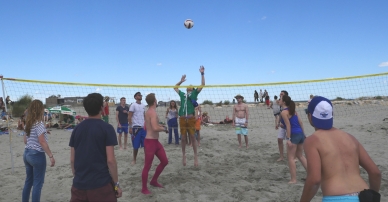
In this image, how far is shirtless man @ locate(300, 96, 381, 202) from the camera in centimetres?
179

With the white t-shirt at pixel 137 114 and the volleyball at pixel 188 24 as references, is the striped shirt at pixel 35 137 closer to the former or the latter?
the white t-shirt at pixel 137 114

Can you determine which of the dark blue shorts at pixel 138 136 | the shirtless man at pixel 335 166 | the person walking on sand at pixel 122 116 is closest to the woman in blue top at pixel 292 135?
the shirtless man at pixel 335 166

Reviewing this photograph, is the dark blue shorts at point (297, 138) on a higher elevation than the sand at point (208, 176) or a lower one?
higher

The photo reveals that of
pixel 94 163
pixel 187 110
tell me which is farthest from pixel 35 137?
pixel 187 110

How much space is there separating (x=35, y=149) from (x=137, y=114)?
3.19 metres

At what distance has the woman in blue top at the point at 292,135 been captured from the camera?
4484 mm

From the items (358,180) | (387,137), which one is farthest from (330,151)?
(387,137)

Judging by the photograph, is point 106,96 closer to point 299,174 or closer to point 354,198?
point 299,174

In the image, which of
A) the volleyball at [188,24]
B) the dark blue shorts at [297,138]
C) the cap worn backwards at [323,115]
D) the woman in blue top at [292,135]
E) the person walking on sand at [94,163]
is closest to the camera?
the cap worn backwards at [323,115]

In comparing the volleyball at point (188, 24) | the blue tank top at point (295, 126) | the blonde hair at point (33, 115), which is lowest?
the blue tank top at point (295, 126)

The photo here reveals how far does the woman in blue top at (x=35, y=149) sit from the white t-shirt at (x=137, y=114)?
3.03 metres

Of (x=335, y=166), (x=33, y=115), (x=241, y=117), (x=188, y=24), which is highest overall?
(x=188, y=24)

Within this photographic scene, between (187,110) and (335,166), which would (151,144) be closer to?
(187,110)

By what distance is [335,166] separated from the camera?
1.81 metres
